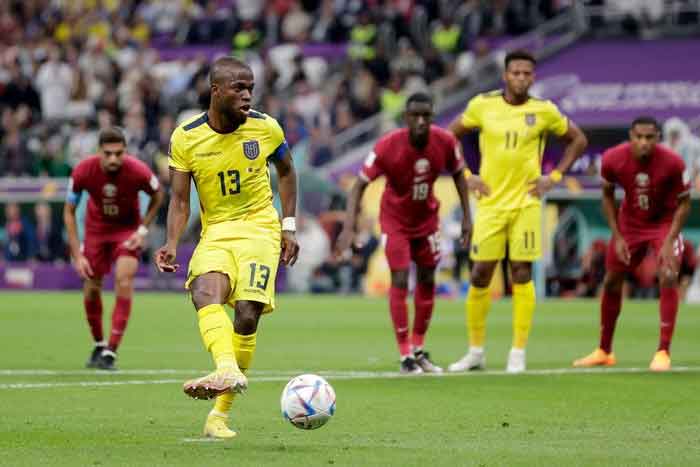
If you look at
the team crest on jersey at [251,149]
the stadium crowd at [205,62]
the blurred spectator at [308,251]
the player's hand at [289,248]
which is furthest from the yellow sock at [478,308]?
the stadium crowd at [205,62]

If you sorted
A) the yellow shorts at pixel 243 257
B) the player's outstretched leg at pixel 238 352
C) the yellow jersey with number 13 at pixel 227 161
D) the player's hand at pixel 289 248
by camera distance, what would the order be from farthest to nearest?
the player's hand at pixel 289 248
the yellow jersey with number 13 at pixel 227 161
the yellow shorts at pixel 243 257
the player's outstretched leg at pixel 238 352

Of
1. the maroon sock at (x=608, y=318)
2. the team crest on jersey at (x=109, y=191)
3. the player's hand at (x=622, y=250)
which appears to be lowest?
the maroon sock at (x=608, y=318)

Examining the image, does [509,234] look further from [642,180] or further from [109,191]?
[109,191]

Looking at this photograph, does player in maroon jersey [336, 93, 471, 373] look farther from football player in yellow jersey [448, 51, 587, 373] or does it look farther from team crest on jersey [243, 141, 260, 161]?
team crest on jersey [243, 141, 260, 161]

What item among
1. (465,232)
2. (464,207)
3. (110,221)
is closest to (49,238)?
(110,221)

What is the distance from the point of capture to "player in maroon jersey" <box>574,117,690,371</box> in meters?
14.0

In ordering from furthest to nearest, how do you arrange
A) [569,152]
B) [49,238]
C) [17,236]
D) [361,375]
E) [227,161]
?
[49,238], [17,236], [569,152], [361,375], [227,161]

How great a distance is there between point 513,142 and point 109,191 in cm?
385

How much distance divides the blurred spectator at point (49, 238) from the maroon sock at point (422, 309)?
18.8 m

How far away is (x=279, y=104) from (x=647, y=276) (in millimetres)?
10139

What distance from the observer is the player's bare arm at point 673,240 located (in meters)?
13.8

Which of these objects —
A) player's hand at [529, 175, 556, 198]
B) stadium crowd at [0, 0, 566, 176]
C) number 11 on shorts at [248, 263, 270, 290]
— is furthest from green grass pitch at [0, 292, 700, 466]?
stadium crowd at [0, 0, 566, 176]

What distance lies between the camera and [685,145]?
26.0 m

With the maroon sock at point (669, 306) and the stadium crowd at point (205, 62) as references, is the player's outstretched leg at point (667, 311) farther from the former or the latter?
the stadium crowd at point (205, 62)
